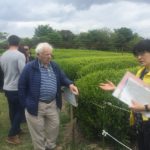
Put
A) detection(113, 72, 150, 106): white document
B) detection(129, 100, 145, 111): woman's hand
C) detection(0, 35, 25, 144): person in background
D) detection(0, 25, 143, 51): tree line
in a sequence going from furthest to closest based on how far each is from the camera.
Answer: detection(0, 25, 143, 51): tree line < detection(0, 35, 25, 144): person in background < detection(113, 72, 150, 106): white document < detection(129, 100, 145, 111): woman's hand

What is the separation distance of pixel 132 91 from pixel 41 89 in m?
2.38

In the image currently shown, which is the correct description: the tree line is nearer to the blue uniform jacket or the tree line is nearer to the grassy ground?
the grassy ground

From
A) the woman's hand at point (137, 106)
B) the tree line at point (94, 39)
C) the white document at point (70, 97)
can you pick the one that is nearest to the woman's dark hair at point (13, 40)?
the white document at point (70, 97)

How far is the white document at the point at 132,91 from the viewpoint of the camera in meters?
4.18

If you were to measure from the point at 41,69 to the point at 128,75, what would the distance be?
2.38 meters

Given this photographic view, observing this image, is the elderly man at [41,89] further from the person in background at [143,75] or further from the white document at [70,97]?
the person in background at [143,75]

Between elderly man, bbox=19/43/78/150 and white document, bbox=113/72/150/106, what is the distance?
2183 millimetres

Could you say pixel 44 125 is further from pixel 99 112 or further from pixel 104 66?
pixel 104 66

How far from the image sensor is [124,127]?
21.3 ft

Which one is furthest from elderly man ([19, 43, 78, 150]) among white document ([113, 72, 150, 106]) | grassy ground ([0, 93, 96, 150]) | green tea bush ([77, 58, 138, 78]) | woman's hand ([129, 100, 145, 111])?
green tea bush ([77, 58, 138, 78])

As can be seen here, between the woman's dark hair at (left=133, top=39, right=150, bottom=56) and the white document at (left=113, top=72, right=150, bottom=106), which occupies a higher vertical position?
the woman's dark hair at (left=133, top=39, right=150, bottom=56)

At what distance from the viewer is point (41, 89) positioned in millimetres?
6352

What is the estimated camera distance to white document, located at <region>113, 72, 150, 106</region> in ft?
13.7

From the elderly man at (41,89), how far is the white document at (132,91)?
2183 mm
